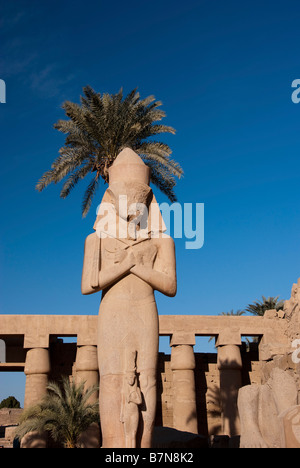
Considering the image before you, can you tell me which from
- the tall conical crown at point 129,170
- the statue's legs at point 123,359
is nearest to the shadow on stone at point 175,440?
the statue's legs at point 123,359

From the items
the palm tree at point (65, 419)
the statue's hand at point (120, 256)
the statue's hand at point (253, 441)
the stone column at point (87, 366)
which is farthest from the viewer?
the stone column at point (87, 366)

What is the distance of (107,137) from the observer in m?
17.2

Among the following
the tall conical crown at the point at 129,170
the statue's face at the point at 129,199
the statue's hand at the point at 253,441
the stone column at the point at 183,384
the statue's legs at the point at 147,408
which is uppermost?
the tall conical crown at the point at 129,170

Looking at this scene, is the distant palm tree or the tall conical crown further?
the distant palm tree

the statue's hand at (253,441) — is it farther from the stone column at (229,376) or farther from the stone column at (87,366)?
the stone column at (229,376)

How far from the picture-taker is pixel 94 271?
251 inches

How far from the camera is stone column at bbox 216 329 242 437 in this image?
16.5 meters

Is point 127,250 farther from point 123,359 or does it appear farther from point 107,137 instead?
point 107,137

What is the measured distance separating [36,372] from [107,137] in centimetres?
775

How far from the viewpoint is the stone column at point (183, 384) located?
1636 centimetres

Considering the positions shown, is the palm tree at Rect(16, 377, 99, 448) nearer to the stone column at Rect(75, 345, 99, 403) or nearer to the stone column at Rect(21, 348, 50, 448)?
the stone column at Rect(21, 348, 50, 448)

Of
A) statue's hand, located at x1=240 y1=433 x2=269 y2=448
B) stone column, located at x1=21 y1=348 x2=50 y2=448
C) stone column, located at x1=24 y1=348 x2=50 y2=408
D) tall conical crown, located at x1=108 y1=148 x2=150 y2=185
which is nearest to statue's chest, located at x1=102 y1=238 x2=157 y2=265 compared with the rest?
tall conical crown, located at x1=108 y1=148 x2=150 y2=185

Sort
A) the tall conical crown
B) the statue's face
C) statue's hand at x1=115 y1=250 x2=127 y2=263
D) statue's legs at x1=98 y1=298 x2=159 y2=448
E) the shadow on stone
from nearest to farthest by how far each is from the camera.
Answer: statue's legs at x1=98 y1=298 x2=159 y2=448 < statue's hand at x1=115 y1=250 x2=127 y2=263 < the statue's face < the tall conical crown < the shadow on stone
